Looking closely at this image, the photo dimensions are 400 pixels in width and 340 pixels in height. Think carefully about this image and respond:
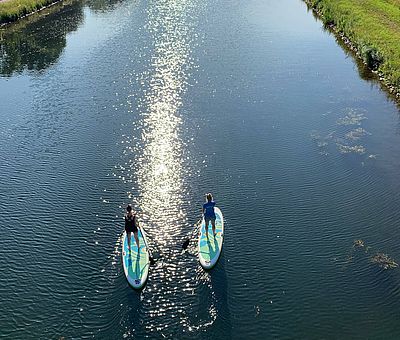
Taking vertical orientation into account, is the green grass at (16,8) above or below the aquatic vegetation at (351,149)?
above

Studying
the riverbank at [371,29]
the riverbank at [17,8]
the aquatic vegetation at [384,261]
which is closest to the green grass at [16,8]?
the riverbank at [17,8]

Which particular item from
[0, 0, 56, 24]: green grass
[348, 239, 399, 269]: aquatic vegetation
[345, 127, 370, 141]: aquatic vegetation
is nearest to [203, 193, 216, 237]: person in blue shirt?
[348, 239, 399, 269]: aquatic vegetation

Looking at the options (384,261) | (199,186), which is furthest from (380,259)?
(199,186)

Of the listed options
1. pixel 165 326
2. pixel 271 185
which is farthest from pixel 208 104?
pixel 165 326

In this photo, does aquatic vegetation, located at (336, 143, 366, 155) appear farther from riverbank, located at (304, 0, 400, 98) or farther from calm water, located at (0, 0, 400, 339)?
riverbank, located at (304, 0, 400, 98)

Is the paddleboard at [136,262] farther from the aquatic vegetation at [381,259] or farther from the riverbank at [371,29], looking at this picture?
the riverbank at [371,29]
